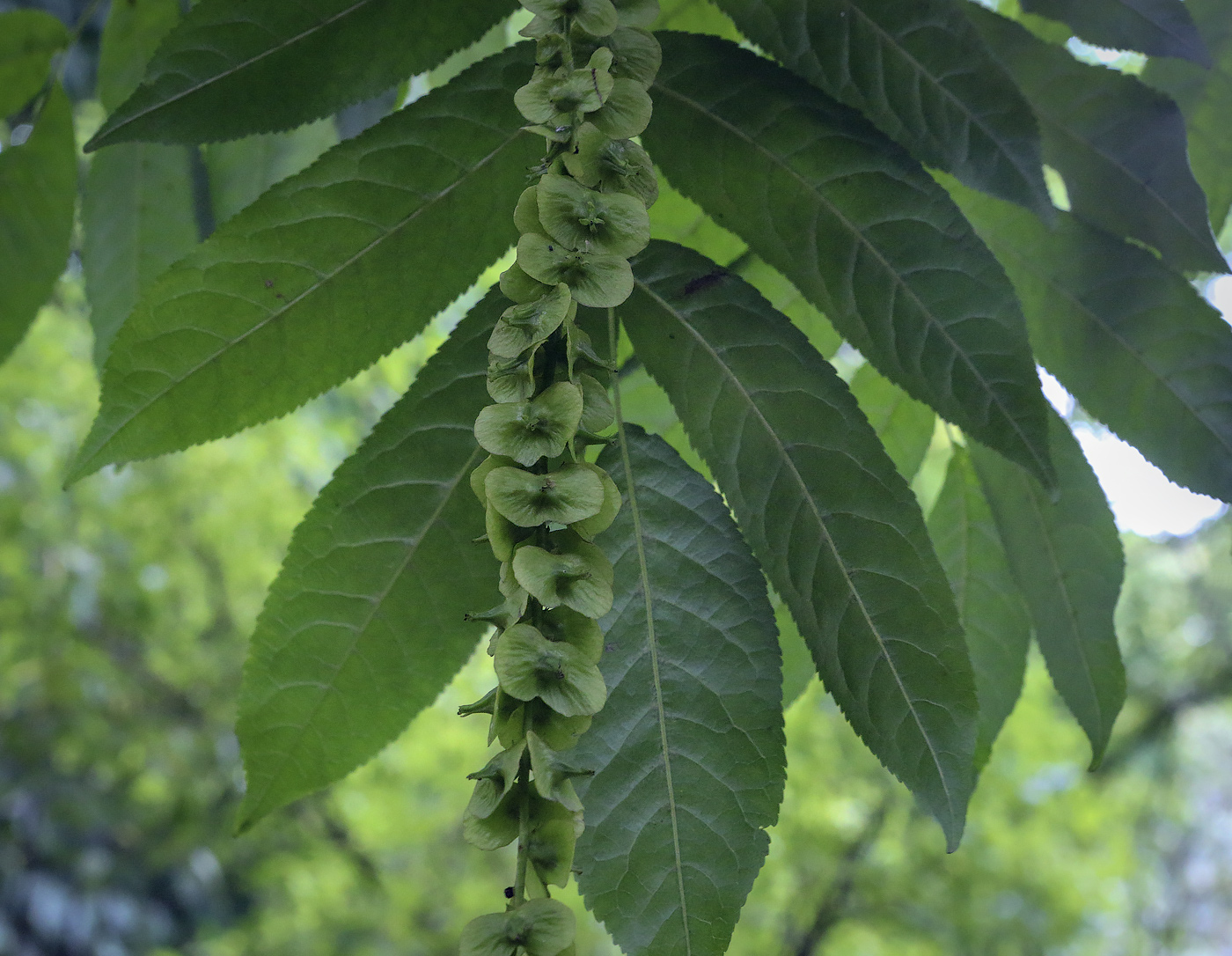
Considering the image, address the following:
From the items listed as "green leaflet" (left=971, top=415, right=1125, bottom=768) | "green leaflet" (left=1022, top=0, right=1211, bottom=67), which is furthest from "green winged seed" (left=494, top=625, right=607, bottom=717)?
"green leaflet" (left=1022, top=0, right=1211, bottom=67)

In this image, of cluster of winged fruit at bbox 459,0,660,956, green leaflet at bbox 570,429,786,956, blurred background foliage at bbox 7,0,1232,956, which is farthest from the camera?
blurred background foliage at bbox 7,0,1232,956

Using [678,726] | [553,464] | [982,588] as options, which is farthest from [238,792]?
[553,464]

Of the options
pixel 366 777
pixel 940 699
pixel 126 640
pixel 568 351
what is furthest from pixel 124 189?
pixel 126 640

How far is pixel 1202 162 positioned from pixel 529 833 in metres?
0.72

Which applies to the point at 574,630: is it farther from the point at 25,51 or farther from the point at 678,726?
the point at 25,51

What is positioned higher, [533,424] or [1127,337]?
[1127,337]

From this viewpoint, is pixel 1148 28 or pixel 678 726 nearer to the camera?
pixel 678 726

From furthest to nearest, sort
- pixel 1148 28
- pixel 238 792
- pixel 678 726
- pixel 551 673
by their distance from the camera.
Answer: pixel 238 792, pixel 1148 28, pixel 678 726, pixel 551 673

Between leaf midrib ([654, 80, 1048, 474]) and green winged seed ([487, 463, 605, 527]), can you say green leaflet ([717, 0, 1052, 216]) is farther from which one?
green winged seed ([487, 463, 605, 527])

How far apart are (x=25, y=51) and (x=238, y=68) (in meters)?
0.35

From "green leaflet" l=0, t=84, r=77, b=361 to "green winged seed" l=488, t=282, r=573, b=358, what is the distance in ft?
1.82

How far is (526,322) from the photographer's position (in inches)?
14.3

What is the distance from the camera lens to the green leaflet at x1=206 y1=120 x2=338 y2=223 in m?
0.79

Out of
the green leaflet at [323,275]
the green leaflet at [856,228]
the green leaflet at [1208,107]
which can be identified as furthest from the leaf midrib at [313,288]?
the green leaflet at [1208,107]
